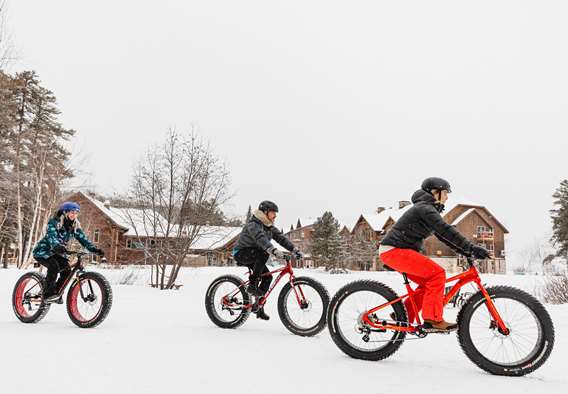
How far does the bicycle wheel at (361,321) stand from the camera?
165 inches

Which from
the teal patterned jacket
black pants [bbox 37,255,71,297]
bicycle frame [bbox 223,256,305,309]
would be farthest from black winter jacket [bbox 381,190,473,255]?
black pants [bbox 37,255,71,297]

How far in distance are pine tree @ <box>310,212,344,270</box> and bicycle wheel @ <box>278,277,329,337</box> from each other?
149 feet

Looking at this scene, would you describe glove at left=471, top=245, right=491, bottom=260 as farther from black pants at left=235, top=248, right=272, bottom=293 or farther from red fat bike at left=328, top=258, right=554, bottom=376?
black pants at left=235, top=248, right=272, bottom=293

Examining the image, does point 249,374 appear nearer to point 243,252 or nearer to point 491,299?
point 491,299

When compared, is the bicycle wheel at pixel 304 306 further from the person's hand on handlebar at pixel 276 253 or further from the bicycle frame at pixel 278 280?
the person's hand on handlebar at pixel 276 253

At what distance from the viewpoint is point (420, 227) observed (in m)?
4.31

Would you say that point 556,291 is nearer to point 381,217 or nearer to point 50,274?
point 50,274

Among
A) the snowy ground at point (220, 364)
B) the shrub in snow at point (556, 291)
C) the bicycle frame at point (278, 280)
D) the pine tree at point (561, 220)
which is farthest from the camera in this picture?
the pine tree at point (561, 220)

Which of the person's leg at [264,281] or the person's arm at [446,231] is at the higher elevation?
the person's arm at [446,231]

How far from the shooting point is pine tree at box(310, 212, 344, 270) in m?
51.8

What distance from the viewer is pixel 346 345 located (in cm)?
438

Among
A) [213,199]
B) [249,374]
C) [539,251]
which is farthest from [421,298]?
[539,251]

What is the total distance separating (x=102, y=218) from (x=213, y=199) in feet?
133

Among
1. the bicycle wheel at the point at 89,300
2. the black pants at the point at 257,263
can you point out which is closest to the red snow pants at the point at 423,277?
the black pants at the point at 257,263
